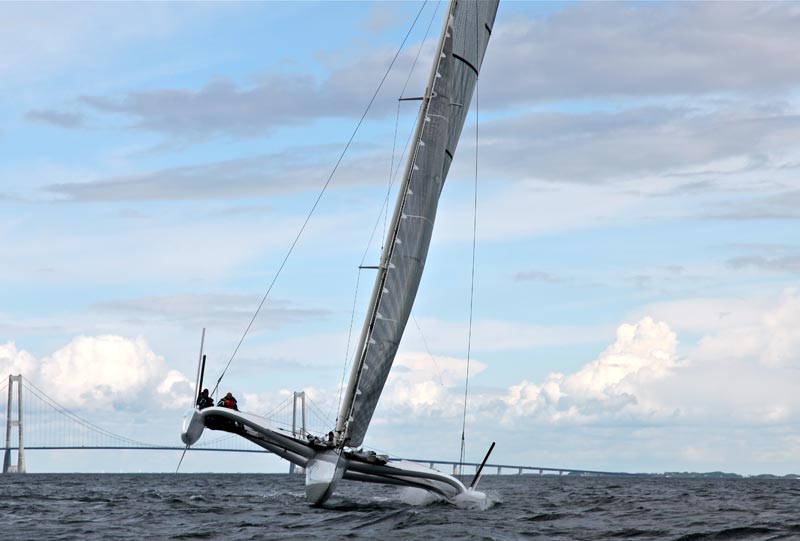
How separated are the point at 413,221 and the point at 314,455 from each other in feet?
19.0

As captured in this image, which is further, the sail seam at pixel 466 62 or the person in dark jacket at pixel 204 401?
the sail seam at pixel 466 62

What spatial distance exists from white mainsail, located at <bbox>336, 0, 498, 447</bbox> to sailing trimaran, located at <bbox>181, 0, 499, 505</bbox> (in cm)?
2

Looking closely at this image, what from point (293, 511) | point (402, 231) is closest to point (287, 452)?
point (293, 511)

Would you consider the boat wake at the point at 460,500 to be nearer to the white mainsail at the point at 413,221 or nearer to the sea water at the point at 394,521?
the sea water at the point at 394,521

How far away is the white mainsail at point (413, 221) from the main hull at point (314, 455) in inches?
22.9

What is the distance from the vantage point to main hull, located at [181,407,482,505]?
2430 centimetres

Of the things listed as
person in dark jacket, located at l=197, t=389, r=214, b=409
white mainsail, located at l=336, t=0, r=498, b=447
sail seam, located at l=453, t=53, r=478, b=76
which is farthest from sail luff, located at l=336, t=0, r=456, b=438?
person in dark jacket, located at l=197, t=389, r=214, b=409

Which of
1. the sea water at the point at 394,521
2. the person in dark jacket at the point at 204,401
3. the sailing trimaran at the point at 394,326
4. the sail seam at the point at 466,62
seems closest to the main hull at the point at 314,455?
the sailing trimaran at the point at 394,326

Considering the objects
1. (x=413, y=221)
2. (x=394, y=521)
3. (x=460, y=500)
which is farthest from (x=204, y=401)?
(x=460, y=500)

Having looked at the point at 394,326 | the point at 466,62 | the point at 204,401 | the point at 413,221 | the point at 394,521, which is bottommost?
the point at 394,521

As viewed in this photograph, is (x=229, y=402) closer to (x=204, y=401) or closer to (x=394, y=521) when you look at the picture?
(x=204, y=401)

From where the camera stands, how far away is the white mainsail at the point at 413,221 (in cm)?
2516

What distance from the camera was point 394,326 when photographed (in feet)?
83.4

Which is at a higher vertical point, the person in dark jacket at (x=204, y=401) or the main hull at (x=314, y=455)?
the person in dark jacket at (x=204, y=401)
